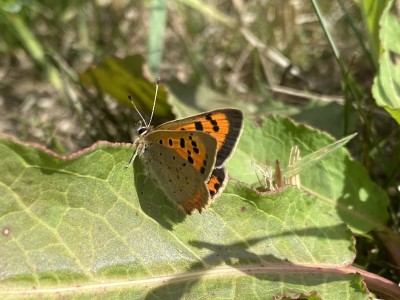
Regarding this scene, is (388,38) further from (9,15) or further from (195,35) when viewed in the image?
(9,15)

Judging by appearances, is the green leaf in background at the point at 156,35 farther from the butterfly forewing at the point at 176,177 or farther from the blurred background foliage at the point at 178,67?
the butterfly forewing at the point at 176,177

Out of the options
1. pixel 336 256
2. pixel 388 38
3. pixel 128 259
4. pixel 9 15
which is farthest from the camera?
pixel 9 15

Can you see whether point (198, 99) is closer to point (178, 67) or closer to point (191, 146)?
point (178, 67)

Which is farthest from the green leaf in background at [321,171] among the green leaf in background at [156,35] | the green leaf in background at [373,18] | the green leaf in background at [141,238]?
the green leaf in background at [156,35]

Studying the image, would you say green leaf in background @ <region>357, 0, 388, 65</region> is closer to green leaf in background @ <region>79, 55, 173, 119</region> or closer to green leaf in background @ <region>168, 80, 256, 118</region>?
green leaf in background @ <region>168, 80, 256, 118</region>

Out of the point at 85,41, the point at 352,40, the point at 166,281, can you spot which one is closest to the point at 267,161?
the point at 166,281

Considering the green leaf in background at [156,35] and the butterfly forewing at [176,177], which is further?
the green leaf in background at [156,35]
